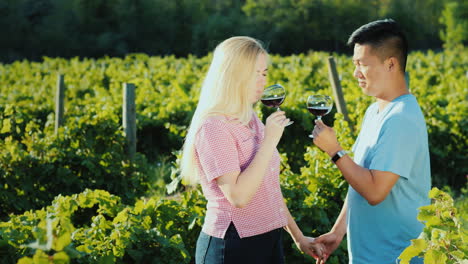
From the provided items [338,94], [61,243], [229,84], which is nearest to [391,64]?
[229,84]

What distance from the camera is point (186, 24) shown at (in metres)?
64.0

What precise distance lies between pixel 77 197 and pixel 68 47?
2162 inches

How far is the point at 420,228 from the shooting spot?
8.29 ft

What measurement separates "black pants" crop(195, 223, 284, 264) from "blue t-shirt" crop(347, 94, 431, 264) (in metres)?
0.43

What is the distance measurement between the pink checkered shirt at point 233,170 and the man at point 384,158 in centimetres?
32

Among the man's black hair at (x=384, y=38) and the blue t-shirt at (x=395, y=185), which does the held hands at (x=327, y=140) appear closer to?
the blue t-shirt at (x=395, y=185)

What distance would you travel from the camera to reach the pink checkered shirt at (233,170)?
228 centimetres

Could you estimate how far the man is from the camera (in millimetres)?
2400

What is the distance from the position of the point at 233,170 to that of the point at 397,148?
0.70 meters

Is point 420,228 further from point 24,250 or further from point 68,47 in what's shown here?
point 68,47

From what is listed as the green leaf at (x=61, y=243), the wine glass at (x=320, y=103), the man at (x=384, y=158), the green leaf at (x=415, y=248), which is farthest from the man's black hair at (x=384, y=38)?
the green leaf at (x=61, y=243)

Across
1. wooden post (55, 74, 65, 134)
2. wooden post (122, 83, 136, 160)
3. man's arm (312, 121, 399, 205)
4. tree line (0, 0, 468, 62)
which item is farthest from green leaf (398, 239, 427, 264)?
tree line (0, 0, 468, 62)

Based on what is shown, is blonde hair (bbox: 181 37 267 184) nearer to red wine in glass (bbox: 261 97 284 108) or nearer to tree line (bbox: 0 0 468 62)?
red wine in glass (bbox: 261 97 284 108)

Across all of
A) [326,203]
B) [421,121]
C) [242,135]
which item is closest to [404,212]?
[421,121]
